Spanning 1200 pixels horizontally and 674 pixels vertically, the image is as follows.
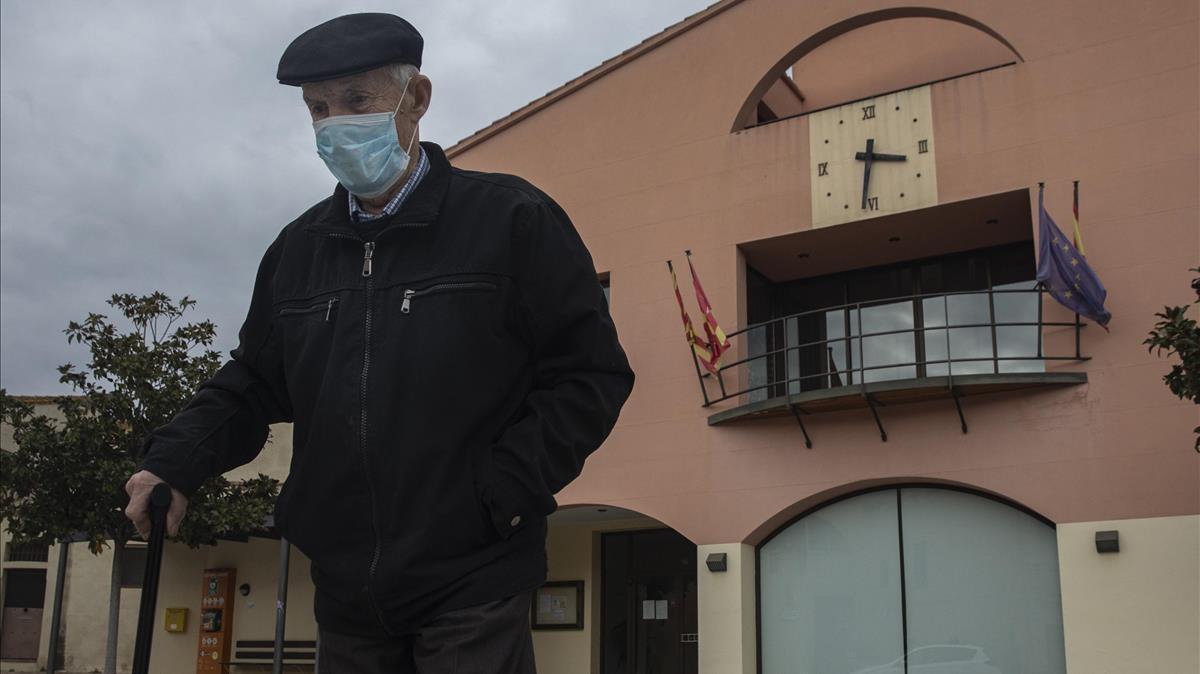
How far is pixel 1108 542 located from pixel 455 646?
12.2 meters

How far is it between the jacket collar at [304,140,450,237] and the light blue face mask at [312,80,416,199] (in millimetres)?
67

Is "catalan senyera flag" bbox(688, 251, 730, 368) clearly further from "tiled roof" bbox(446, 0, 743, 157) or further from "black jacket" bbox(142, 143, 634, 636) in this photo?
"black jacket" bbox(142, 143, 634, 636)

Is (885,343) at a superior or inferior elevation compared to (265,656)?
superior

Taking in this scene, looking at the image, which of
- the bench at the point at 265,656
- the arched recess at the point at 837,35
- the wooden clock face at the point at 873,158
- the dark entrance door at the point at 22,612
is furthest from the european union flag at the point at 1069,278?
the dark entrance door at the point at 22,612

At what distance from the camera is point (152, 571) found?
242 cm

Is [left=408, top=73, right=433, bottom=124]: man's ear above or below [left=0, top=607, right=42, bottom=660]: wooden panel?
above

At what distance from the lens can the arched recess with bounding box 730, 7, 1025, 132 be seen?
15.3 meters

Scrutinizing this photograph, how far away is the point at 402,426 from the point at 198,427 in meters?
0.52

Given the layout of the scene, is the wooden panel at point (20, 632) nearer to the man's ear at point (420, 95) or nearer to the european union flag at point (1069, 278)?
the european union flag at point (1069, 278)

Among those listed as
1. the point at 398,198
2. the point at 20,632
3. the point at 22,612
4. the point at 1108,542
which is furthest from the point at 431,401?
the point at 20,632

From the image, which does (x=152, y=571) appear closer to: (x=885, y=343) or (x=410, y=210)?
(x=410, y=210)

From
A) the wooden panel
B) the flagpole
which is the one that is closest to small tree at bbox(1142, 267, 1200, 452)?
the flagpole

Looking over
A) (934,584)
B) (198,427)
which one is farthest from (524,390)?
(934,584)

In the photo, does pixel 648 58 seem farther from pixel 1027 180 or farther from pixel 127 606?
pixel 127 606
